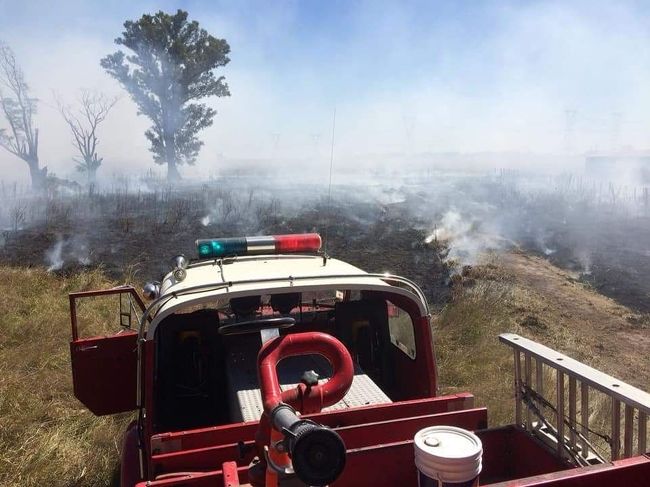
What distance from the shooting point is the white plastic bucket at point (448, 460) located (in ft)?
A: 4.67

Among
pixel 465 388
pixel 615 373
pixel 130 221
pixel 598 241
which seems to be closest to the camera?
pixel 465 388

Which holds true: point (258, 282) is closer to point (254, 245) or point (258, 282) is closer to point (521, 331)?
point (254, 245)

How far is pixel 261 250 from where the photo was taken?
375 centimetres

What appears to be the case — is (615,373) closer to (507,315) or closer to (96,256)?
(507,315)

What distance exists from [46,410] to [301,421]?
4.83m

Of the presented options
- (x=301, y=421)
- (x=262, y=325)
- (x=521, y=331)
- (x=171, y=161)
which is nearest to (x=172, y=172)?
(x=171, y=161)

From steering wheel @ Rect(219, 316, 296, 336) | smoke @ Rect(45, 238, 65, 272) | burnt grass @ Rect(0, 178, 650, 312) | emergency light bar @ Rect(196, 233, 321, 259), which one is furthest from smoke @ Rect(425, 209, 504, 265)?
steering wheel @ Rect(219, 316, 296, 336)

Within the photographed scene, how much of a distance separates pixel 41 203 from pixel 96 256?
25.7ft

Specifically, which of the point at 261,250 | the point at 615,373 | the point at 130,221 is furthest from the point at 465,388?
the point at 130,221

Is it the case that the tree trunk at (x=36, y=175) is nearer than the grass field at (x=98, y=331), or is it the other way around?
the grass field at (x=98, y=331)

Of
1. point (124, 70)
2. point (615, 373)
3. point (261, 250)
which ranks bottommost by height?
point (615, 373)

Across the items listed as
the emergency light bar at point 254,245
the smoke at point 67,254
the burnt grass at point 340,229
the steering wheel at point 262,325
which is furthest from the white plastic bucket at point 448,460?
the smoke at point 67,254

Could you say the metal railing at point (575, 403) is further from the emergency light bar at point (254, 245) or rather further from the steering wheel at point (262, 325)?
the emergency light bar at point (254, 245)

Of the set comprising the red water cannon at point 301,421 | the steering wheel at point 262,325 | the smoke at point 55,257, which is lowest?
the smoke at point 55,257
